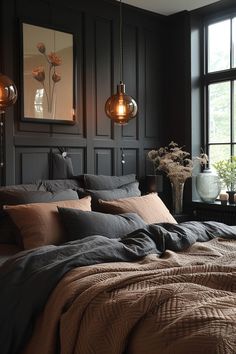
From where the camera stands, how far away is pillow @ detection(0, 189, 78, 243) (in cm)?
317

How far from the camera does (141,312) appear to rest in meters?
1.59

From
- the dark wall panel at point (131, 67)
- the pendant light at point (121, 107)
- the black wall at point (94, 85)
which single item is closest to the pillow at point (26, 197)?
the black wall at point (94, 85)

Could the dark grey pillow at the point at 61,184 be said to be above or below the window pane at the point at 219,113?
below

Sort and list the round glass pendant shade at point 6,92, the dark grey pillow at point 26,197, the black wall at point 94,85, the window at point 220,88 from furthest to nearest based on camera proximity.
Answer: the window at point 220,88
the black wall at point 94,85
the dark grey pillow at point 26,197
the round glass pendant shade at point 6,92

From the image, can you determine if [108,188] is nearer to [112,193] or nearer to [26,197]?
[112,193]

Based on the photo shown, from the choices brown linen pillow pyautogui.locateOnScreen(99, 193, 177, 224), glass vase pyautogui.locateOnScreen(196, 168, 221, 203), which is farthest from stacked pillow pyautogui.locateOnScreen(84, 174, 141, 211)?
glass vase pyautogui.locateOnScreen(196, 168, 221, 203)

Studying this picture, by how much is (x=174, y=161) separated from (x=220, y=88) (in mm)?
1030

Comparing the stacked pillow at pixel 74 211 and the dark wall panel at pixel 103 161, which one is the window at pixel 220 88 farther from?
the stacked pillow at pixel 74 211

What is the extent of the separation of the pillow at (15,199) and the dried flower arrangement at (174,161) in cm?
153

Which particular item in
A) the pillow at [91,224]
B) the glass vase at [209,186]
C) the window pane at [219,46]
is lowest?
the pillow at [91,224]

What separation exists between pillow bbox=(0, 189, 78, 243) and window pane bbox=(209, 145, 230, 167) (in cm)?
216

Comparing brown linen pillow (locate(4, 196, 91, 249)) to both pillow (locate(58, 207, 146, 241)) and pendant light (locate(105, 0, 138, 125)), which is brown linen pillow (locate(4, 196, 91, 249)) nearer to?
pillow (locate(58, 207, 146, 241))

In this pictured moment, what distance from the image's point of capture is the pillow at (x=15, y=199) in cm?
317

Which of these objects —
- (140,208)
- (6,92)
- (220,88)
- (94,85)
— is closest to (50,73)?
(94,85)
